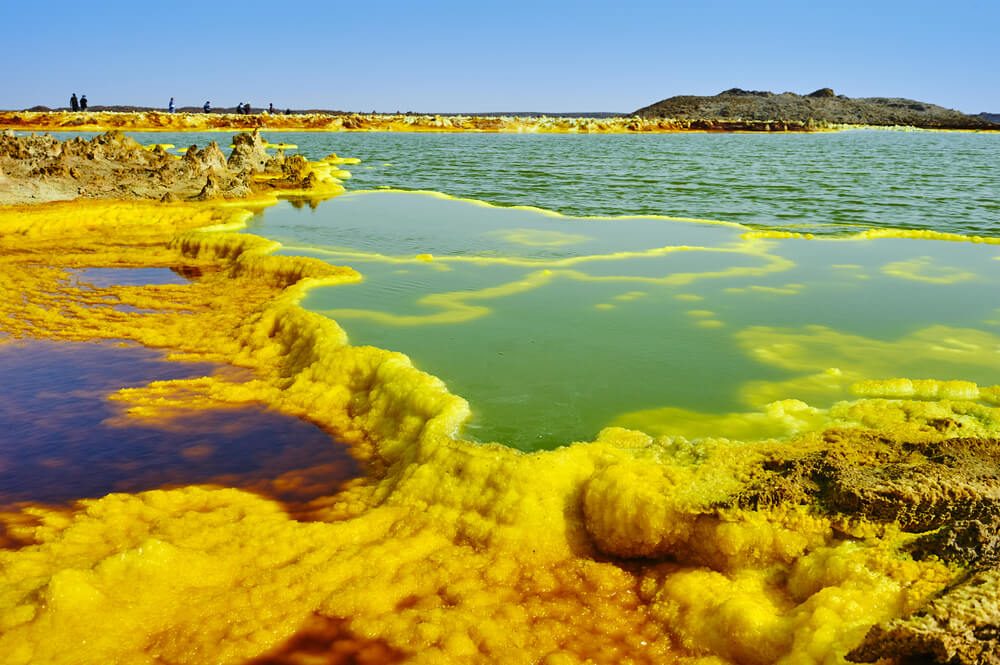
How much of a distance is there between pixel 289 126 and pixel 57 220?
169ft

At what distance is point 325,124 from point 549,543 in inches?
2570

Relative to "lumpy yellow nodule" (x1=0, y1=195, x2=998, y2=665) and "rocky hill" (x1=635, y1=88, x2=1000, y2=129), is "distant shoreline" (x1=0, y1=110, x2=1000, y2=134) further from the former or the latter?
"lumpy yellow nodule" (x1=0, y1=195, x2=998, y2=665)

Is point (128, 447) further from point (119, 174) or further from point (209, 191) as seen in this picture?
point (119, 174)

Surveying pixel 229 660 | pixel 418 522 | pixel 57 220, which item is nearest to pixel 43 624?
pixel 229 660

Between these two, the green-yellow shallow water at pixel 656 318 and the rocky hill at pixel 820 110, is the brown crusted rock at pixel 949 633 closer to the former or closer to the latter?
the green-yellow shallow water at pixel 656 318

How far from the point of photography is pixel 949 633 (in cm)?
233

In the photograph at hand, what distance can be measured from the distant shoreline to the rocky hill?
724cm

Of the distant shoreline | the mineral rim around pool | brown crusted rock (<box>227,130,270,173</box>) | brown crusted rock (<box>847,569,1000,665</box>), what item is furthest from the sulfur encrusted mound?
the distant shoreline

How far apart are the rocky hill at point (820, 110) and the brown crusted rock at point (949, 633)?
9897cm

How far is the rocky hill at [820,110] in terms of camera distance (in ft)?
321

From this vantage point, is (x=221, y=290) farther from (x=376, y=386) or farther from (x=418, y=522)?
(x=418, y=522)

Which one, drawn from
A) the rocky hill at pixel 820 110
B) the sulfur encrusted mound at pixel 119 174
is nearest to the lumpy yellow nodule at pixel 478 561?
the sulfur encrusted mound at pixel 119 174

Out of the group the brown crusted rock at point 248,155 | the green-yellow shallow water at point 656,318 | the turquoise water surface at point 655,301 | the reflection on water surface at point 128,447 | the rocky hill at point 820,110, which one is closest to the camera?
the reflection on water surface at point 128,447

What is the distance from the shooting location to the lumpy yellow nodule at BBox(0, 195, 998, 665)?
9.73ft
